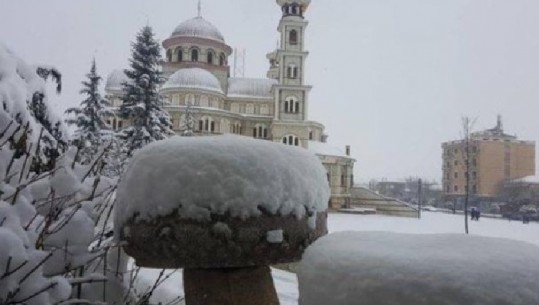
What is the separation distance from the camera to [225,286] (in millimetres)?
3742

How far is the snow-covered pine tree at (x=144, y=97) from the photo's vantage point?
2420 centimetres

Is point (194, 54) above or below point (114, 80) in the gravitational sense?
above

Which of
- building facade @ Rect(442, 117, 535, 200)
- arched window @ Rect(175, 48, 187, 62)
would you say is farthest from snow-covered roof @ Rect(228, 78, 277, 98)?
building facade @ Rect(442, 117, 535, 200)

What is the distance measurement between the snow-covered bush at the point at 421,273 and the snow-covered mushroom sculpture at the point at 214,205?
47.7 inches

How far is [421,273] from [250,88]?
55569mm

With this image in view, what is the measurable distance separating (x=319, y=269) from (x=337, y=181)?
5021 centimetres

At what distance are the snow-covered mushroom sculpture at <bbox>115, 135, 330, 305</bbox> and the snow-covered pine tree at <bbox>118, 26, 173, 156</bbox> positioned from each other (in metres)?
20.6

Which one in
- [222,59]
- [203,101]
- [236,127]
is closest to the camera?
[203,101]

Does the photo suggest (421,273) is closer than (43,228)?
Yes

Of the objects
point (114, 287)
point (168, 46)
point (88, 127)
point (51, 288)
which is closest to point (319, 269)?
point (51, 288)

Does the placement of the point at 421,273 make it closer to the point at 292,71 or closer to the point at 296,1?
the point at 292,71

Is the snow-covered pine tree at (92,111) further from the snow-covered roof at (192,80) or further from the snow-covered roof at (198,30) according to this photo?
the snow-covered roof at (198,30)

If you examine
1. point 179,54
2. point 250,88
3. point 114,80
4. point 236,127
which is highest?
point 179,54

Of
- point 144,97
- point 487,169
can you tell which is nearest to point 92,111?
point 144,97
